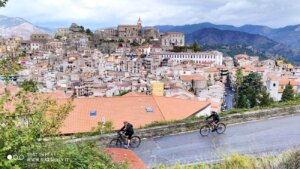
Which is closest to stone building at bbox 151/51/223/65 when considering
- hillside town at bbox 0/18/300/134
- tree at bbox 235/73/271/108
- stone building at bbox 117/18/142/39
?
hillside town at bbox 0/18/300/134

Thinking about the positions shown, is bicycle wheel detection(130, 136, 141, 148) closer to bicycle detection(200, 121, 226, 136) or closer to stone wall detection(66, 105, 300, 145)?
stone wall detection(66, 105, 300, 145)

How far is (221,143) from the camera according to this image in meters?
10.6

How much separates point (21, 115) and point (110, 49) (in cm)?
12172

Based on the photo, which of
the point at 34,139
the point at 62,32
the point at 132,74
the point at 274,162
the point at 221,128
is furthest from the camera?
the point at 62,32

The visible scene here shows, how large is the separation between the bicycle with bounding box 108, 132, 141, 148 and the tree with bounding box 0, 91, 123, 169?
4.08m

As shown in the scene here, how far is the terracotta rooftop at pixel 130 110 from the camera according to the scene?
17.9m

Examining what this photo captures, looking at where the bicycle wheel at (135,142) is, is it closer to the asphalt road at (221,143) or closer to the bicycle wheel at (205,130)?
the asphalt road at (221,143)

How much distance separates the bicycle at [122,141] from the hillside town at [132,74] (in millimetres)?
2824

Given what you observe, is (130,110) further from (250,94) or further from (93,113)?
(250,94)

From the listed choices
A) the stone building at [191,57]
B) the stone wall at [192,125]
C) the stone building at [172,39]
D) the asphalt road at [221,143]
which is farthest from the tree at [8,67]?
the stone building at [172,39]

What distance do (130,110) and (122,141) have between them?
884 cm

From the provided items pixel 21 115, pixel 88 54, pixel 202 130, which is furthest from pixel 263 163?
pixel 88 54

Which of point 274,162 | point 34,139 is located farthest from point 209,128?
point 34,139

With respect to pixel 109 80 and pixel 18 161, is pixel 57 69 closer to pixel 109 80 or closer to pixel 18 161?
pixel 109 80
